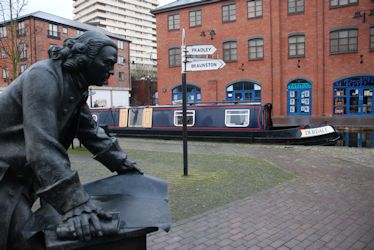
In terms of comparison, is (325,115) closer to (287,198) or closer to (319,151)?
(319,151)

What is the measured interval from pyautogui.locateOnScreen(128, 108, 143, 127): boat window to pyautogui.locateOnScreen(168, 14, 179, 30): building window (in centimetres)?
1691

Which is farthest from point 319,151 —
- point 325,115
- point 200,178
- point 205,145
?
point 325,115

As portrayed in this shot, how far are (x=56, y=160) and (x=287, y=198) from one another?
5.38 metres

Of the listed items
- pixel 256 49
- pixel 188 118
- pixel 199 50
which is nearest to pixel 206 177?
pixel 199 50

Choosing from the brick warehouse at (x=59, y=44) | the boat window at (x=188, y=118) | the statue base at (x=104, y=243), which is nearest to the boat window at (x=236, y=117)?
the boat window at (x=188, y=118)

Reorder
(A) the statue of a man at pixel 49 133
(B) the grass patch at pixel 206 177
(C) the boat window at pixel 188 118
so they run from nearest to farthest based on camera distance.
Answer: (A) the statue of a man at pixel 49 133, (B) the grass patch at pixel 206 177, (C) the boat window at pixel 188 118

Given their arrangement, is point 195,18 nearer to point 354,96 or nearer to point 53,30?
point 354,96

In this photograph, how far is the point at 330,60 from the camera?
27047mm

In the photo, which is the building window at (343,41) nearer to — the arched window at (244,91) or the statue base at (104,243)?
the arched window at (244,91)

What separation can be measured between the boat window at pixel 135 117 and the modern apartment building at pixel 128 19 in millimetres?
80626

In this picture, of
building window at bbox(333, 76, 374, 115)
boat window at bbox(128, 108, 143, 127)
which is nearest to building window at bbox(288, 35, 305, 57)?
building window at bbox(333, 76, 374, 115)

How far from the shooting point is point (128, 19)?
4213 inches

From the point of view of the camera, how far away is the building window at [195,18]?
31888mm

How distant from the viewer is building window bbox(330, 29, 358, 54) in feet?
86.2
